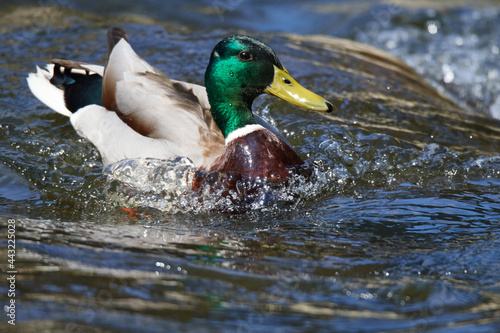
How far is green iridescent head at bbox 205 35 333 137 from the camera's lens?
14.9ft

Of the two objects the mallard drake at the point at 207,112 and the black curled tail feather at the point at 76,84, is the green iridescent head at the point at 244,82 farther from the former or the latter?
the black curled tail feather at the point at 76,84

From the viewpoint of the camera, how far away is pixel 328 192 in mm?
4773

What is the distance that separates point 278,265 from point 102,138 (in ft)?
7.77

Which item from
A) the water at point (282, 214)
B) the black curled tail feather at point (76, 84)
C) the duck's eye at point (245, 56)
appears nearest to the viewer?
the water at point (282, 214)

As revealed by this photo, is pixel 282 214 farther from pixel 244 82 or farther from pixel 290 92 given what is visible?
pixel 244 82

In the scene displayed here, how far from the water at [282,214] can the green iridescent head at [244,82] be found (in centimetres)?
54

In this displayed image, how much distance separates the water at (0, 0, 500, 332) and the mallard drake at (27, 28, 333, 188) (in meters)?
0.19

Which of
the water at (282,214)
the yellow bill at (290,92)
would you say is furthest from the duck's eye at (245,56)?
the water at (282,214)

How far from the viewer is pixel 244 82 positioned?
459cm

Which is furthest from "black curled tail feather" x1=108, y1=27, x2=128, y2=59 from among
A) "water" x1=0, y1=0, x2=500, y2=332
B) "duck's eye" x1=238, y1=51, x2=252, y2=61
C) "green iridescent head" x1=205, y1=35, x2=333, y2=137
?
"duck's eye" x1=238, y1=51, x2=252, y2=61

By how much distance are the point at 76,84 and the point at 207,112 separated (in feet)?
4.77

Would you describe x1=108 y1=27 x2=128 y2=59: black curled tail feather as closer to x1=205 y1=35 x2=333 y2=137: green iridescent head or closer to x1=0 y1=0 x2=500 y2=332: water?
x1=0 y1=0 x2=500 y2=332: water

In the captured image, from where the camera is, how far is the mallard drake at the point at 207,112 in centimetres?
454

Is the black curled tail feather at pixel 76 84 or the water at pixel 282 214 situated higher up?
the black curled tail feather at pixel 76 84
